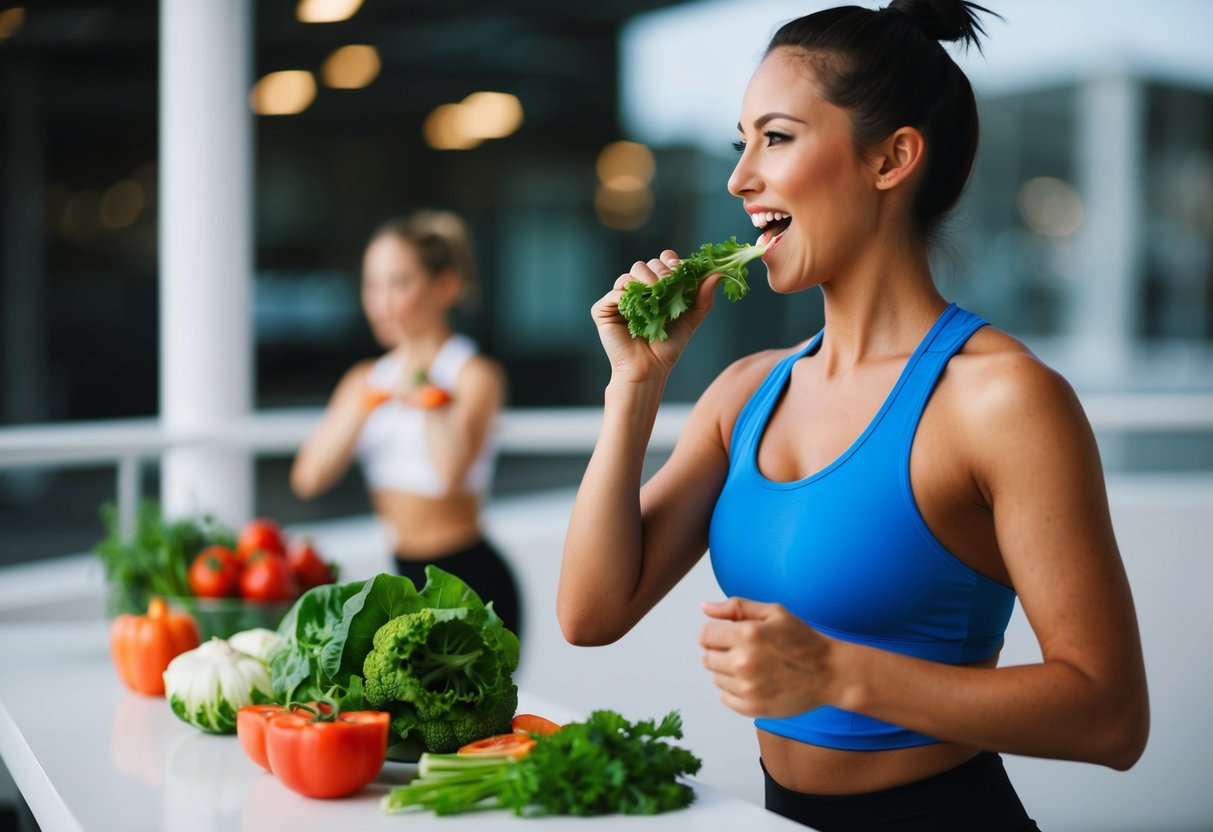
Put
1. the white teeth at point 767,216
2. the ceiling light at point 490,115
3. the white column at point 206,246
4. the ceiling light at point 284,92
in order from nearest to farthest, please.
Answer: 1. the white teeth at point 767,216
2. the white column at point 206,246
3. the ceiling light at point 284,92
4. the ceiling light at point 490,115

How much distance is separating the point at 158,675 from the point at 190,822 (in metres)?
0.64

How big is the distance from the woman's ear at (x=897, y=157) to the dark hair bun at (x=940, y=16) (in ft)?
0.50

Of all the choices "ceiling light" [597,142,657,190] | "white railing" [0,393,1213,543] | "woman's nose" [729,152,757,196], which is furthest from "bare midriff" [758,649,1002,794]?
"ceiling light" [597,142,657,190]

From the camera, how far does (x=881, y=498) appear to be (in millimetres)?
1515

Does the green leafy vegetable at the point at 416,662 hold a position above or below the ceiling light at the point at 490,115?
below

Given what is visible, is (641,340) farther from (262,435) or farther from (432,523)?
(262,435)

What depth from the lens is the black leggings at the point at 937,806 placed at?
5.15 feet

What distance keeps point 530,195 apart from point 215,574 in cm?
821

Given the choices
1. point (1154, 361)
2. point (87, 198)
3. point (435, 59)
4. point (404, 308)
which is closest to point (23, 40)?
point (87, 198)

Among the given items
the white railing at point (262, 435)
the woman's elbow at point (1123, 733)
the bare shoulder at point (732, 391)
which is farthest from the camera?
the white railing at point (262, 435)

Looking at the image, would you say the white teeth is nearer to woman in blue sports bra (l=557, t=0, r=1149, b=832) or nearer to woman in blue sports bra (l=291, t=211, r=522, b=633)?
woman in blue sports bra (l=557, t=0, r=1149, b=832)

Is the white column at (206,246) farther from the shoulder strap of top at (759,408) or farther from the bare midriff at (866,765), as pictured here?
the bare midriff at (866,765)

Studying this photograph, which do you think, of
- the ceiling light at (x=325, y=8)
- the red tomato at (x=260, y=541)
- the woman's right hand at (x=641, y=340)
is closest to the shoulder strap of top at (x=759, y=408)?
the woman's right hand at (x=641, y=340)

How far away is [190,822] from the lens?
1.43 meters
